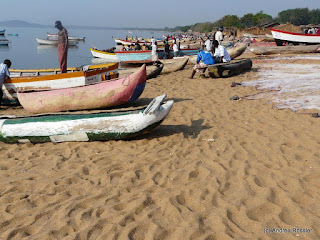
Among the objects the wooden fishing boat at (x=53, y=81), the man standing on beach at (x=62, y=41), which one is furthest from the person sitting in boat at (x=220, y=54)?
the man standing on beach at (x=62, y=41)

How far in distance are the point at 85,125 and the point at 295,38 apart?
20272mm

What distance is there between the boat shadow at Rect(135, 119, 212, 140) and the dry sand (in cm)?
2

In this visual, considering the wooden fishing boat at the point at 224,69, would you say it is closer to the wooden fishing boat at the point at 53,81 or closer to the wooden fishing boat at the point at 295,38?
the wooden fishing boat at the point at 53,81

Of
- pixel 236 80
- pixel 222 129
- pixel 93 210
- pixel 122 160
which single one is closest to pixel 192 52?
pixel 236 80

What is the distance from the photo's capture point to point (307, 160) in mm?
4348

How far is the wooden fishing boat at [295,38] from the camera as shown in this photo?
20.4 meters

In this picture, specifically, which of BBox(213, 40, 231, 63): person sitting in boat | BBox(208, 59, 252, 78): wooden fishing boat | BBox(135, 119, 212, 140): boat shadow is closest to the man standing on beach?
BBox(135, 119, 212, 140): boat shadow

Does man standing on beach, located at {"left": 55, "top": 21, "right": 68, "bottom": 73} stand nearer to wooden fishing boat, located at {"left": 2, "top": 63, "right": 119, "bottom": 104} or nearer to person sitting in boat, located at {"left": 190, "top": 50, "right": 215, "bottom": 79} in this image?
wooden fishing boat, located at {"left": 2, "top": 63, "right": 119, "bottom": 104}

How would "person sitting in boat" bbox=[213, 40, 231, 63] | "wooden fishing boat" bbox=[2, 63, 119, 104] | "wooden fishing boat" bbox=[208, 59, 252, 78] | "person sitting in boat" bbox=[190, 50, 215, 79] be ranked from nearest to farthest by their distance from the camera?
"wooden fishing boat" bbox=[2, 63, 119, 104], "wooden fishing boat" bbox=[208, 59, 252, 78], "person sitting in boat" bbox=[190, 50, 215, 79], "person sitting in boat" bbox=[213, 40, 231, 63]

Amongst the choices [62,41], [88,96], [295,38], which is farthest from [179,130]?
[295,38]

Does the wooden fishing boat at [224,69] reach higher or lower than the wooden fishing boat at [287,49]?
lower

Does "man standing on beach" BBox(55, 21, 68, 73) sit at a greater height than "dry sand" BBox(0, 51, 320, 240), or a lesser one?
greater

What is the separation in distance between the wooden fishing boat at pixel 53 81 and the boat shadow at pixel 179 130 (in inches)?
→ 136

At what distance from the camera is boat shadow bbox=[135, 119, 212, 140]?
227 inches
